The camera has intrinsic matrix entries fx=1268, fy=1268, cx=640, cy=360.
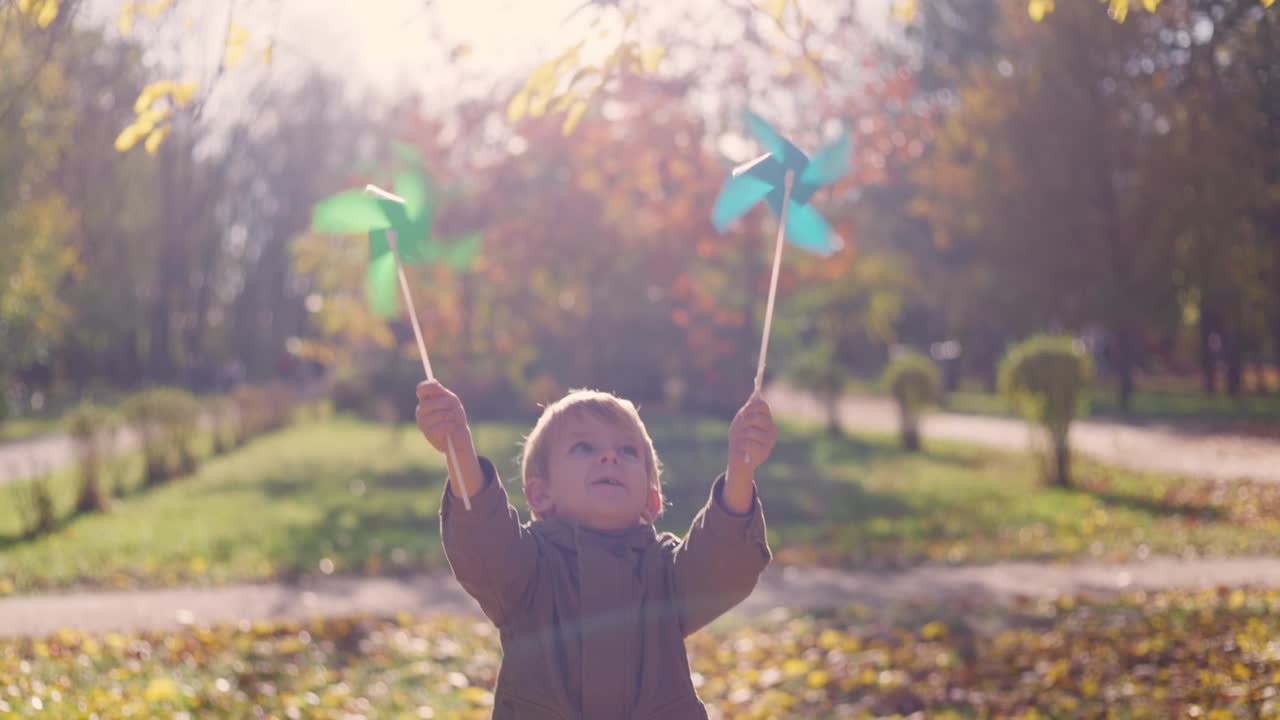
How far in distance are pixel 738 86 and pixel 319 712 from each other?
28.8 ft

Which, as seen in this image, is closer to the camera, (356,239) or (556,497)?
(556,497)

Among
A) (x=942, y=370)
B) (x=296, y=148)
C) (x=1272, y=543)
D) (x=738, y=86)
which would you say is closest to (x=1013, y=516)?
(x=1272, y=543)

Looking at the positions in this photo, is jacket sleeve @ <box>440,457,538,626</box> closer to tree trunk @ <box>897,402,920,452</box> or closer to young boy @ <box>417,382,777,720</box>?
young boy @ <box>417,382,777,720</box>

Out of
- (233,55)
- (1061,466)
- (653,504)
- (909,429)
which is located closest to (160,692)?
(233,55)

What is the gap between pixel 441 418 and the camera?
276 centimetres

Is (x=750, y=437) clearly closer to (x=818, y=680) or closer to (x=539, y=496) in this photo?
(x=539, y=496)

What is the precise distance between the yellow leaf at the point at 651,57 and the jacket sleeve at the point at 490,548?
91.4 inches

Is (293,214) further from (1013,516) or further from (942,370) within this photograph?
(1013,516)

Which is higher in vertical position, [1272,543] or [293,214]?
[293,214]

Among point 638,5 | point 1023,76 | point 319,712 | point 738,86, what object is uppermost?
point 1023,76

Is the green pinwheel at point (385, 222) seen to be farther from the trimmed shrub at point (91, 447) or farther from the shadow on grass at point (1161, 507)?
the trimmed shrub at point (91, 447)

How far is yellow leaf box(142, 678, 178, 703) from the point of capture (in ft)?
18.2

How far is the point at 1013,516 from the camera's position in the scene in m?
11.5

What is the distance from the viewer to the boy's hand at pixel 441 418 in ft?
9.02
